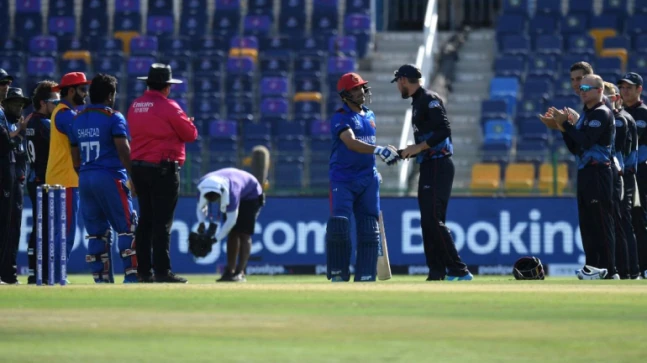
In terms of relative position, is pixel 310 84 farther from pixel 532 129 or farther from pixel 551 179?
pixel 551 179

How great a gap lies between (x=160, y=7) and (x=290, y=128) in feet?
19.9

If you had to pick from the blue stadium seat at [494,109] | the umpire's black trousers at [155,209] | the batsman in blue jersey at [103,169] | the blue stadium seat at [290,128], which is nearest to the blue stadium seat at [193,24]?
the blue stadium seat at [290,128]

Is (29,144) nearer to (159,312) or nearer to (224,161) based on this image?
(159,312)

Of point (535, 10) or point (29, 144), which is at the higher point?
point (535, 10)

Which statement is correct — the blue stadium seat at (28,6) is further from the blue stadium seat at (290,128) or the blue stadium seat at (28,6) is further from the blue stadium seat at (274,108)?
the blue stadium seat at (290,128)

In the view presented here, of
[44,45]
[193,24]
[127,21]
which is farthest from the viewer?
[127,21]

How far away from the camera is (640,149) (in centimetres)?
1470

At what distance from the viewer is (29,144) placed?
14.2 meters

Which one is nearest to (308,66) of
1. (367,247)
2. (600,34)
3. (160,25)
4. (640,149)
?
(160,25)

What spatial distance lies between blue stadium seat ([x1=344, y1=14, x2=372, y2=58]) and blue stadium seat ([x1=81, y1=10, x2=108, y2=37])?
531 centimetres

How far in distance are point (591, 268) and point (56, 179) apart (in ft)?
16.8

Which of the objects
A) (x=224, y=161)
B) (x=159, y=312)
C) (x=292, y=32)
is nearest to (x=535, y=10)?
(x=292, y=32)

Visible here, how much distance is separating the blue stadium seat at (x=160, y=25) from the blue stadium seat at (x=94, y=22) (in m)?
1.01

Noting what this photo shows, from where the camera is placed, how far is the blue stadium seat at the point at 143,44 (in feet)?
95.1
